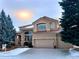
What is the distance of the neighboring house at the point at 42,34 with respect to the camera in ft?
121

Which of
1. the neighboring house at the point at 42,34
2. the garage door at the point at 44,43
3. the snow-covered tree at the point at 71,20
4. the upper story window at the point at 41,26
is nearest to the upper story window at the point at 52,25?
the neighboring house at the point at 42,34

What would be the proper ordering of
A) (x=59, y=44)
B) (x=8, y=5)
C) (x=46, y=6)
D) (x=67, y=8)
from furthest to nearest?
1. (x=59, y=44)
2. (x=46, y=6)
3. (x=8, y=5)
4. (x=67, y=8)

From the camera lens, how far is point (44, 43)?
37.7 m

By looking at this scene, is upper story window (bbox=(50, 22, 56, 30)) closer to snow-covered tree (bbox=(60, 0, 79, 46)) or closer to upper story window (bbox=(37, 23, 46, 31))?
upper story window (bbox=(37, 23, 46, 31))

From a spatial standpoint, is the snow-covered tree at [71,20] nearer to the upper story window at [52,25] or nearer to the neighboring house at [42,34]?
the neighboring house at [42,34]

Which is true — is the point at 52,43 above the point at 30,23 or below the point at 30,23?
below

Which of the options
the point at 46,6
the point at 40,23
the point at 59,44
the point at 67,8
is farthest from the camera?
the point at 40,23

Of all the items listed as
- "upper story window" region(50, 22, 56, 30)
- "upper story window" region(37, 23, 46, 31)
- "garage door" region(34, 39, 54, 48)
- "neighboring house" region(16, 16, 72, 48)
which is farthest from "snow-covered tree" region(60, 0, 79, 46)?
"upper story window" region(37, 23, 46, 31)

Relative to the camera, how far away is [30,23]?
139 feet

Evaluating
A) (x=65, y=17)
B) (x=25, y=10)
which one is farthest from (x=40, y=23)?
(x=65, y=17)

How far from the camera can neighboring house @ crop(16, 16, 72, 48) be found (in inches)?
1453

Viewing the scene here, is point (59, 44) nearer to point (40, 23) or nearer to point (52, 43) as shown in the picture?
point (52, 43)

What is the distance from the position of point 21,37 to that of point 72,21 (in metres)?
16.9

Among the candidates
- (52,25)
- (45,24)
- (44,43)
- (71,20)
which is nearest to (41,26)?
(45,24)
